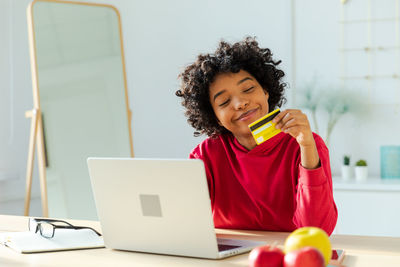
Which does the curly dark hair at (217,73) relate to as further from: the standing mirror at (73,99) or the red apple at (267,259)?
the standing mirror at (73,99)

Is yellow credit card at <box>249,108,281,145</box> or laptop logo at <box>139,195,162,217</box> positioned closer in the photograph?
laptop logo at <box>139,195,162,217</box>

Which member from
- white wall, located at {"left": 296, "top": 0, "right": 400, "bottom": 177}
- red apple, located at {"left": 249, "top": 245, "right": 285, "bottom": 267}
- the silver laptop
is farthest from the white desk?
white wall, located at {"left": 296, "top": 0, "right": 400, "bottom": 177}

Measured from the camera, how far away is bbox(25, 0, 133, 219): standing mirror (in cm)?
287

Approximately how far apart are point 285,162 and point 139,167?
588 millimetres

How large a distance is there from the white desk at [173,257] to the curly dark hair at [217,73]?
54cm

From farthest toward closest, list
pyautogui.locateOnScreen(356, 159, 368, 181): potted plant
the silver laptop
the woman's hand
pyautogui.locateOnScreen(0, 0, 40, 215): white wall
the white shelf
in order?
pyautogui.locateOnScreen(0, 0, 40, 215): white wall < pyautogui.locateOnScreen(356, 159, 368, 181): potted plant < the white shelf < the woman's hand < the silver laptop

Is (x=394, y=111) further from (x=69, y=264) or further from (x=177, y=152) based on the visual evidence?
(x=69, y=264)

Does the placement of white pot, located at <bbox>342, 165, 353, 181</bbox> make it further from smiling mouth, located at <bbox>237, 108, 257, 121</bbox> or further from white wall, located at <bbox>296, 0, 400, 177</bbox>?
smiling mouth, located at <bbox>237, 108, 257, 121</bbox>

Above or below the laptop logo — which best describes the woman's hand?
above

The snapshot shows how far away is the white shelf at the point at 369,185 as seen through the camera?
2.85 m

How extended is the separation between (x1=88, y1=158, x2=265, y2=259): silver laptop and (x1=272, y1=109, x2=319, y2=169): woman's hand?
0.90 feet

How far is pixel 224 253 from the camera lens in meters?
1.23

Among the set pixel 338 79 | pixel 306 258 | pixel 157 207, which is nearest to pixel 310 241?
pixel 306 258

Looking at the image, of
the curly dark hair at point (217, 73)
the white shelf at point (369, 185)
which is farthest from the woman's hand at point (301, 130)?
the white shelf at point (369, 185)
